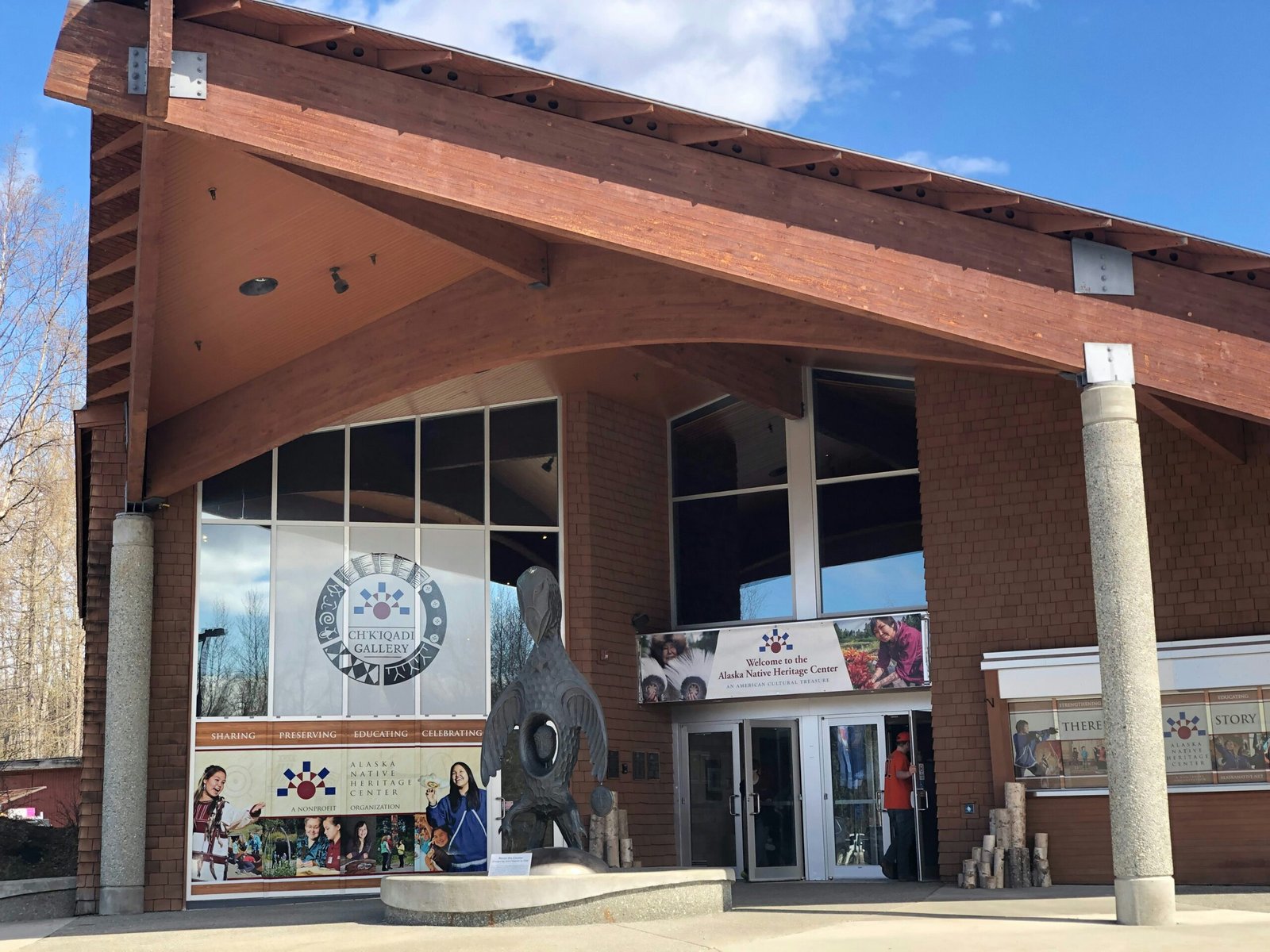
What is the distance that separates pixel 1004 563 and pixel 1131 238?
5331mm

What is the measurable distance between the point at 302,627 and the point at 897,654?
271 inches

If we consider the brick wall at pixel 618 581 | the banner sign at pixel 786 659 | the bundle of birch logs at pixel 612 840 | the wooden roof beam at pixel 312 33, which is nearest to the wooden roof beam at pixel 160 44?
the wooden roof beam at pixel 312 33

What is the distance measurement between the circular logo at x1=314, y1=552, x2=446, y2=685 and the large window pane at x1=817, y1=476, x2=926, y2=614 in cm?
477

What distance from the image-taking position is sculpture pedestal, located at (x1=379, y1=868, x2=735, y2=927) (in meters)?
9.84

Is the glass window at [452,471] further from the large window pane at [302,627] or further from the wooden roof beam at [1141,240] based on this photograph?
the wooden roof beam at [1141,240]

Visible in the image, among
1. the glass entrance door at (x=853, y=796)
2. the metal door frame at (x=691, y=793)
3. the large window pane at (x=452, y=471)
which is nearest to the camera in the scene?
the glass entrance door at (x=853, y=796)

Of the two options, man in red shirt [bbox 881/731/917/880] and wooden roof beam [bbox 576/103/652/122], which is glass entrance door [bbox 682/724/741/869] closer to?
man in red shirt [bbox 881/731/917/880]

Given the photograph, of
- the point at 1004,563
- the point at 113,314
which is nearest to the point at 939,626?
the point at 1004,563

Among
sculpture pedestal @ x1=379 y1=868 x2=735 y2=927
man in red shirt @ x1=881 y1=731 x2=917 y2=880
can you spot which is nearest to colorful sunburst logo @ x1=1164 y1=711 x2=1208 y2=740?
man in red shirt @ x1=881 y1=731 x2=917 y2=880

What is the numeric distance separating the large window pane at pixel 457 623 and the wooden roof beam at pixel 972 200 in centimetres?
831

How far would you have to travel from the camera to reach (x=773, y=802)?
16906mm

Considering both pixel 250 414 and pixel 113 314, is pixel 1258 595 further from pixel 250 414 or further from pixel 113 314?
pixel 113 314

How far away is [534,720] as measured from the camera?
1123 centimetres

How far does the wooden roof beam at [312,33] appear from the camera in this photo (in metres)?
8.98
